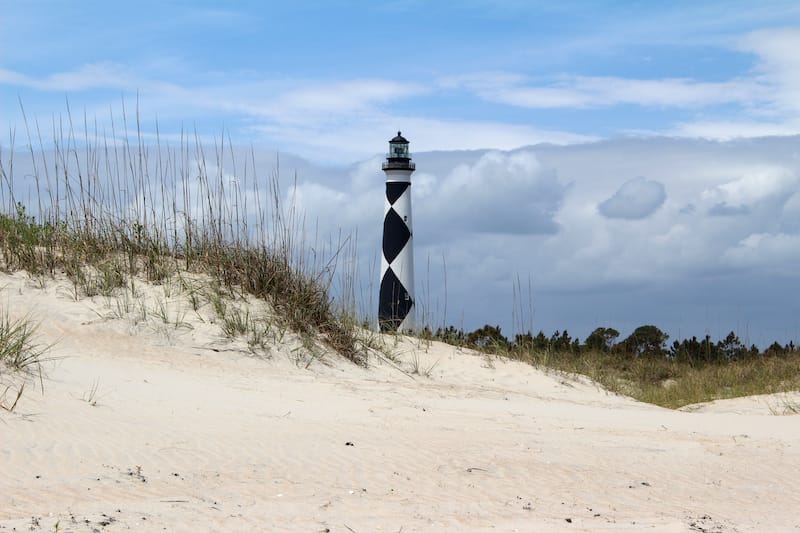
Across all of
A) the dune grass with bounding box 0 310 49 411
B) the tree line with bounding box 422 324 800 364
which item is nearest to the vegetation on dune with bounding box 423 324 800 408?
the tree line with bounding box 422 324 800 364

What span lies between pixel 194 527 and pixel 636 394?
8.49 m

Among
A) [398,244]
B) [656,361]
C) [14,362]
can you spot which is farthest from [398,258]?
[14,362]

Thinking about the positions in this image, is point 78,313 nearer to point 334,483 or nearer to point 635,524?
point 334,483

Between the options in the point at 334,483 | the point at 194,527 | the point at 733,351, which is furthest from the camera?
the point at 733,351

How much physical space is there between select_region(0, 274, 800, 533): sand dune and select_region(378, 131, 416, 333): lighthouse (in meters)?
7.00

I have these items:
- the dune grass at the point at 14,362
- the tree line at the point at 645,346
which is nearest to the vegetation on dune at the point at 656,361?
the tree line at the point at 645,346

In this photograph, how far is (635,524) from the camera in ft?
13.4

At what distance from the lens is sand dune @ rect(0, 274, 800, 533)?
4090 millimetres

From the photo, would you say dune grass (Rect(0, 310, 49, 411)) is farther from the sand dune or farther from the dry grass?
the dry grass

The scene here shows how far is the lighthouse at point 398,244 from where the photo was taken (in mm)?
15820

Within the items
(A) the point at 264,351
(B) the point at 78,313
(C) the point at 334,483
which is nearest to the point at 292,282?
(A) the point at 264,351

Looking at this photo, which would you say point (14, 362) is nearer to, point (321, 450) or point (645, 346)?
point (321, 450)

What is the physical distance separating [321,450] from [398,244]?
420 inches

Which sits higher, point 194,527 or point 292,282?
point 292,282
